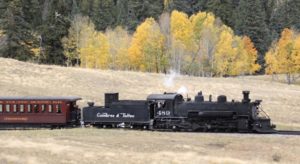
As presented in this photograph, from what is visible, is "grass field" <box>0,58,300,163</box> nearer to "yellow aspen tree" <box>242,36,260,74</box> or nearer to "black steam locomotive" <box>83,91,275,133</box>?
"black steam locomotive" <box>83,91,275,133</box>

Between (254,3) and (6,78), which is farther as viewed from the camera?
(254,3)

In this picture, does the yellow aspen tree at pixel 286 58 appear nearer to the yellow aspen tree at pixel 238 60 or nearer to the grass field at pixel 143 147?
the yellow aspen tree at pixel 238 60

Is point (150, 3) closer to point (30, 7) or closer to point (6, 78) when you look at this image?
point (30, 7)

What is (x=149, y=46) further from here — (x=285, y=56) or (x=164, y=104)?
(x=164, y=104)

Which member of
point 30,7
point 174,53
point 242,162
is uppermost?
point 30,7

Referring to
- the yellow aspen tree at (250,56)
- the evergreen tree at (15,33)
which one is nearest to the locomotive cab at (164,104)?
the evergreen tree at (15,33)

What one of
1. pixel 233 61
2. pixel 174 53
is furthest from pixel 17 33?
pixel 233 61

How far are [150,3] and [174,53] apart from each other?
4932 centimetres

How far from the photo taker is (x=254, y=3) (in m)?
115

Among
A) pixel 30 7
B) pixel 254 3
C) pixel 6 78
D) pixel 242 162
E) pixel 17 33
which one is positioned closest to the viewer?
pixel 242 162

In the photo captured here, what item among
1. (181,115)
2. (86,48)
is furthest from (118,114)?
(86,48)

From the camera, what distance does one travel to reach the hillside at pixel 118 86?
2195 inches

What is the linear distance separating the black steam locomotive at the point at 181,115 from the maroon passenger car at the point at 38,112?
141 cm

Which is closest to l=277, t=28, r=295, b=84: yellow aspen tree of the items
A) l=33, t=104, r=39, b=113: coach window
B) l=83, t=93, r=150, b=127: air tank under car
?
l=83, t=93, r=150, b=127: air tank under car
